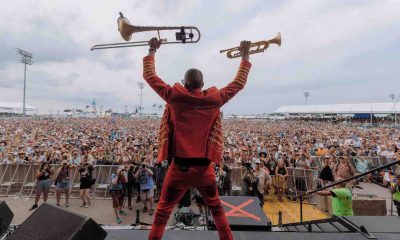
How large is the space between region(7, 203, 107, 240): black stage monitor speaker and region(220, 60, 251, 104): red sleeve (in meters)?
1.80

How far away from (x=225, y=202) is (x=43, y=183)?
673cm

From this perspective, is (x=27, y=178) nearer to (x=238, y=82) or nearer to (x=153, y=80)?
(x=153, y=80)

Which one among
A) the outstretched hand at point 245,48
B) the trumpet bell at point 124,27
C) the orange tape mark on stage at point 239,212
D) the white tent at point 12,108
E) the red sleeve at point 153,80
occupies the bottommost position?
the orange tape mark on stage at point 239,212

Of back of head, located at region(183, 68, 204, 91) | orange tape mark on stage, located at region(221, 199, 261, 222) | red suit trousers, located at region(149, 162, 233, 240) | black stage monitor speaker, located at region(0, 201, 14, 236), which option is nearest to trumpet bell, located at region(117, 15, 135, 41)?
back of head, located at region(183, 68, 204, 91)

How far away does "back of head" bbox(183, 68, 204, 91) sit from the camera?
2.57m

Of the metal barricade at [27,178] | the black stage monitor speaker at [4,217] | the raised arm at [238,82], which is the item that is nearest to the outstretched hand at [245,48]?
the raised arm at [238,82]

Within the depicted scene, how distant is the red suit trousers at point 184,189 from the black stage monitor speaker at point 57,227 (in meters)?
0.60

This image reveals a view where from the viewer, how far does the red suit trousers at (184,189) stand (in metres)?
2.50

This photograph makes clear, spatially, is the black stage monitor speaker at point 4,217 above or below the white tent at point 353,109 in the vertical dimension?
below

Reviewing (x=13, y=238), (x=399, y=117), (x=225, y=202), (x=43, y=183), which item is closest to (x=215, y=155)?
(x=13, y=238)

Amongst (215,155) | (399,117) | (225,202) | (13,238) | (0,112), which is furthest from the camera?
(0,112)

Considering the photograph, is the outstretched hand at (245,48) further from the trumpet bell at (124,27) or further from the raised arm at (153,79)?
the trumpet bell at (124,27)

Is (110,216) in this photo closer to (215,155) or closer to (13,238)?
(13,238)

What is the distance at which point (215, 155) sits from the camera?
2.48 meters
